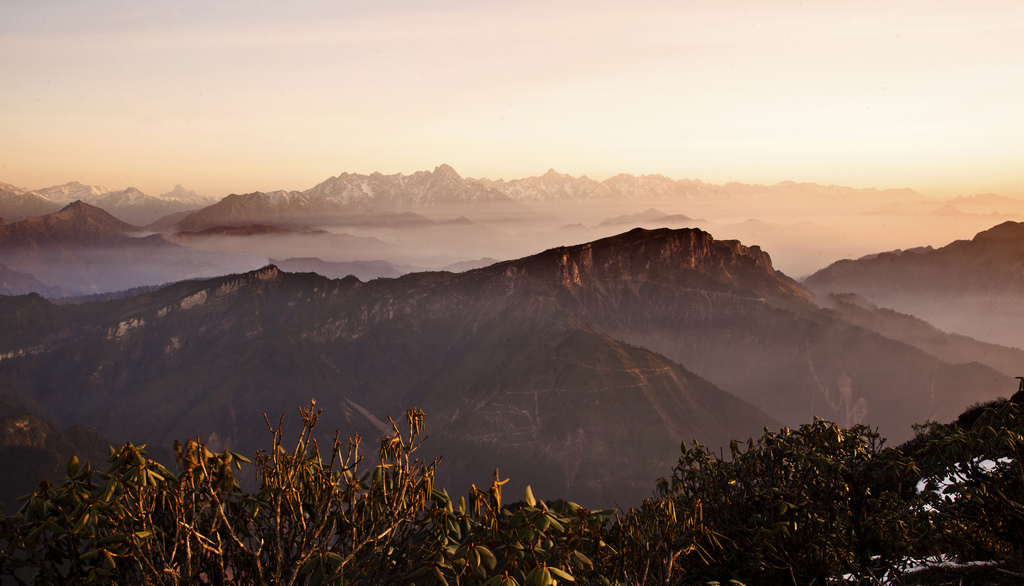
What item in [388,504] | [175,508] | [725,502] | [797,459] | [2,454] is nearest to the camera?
[175,508]

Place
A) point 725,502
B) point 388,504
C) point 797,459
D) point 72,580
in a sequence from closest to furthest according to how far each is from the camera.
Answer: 1. point 72,580
2. point 388,504
3. point 797,459
4. point 725,502

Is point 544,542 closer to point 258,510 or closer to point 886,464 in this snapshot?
point 258,510

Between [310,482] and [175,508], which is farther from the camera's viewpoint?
[310,482]

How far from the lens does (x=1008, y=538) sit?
70.2 feet

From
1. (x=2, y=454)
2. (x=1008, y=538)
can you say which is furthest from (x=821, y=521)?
(x=2, y=454)

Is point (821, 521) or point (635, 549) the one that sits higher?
point (635, 549)

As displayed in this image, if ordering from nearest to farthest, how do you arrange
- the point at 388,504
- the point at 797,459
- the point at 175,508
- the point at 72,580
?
1. the point at 175,508
2. the point at 72,580
3. the point at 388,504
4. the point at 797,459

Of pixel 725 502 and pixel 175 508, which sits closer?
pixel 175 508

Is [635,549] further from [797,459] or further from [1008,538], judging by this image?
[1008,538]

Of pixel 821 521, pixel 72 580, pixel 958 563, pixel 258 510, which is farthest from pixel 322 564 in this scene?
pixel 958 563

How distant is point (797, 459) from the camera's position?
70.0 feet

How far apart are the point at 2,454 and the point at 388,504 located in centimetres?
24358

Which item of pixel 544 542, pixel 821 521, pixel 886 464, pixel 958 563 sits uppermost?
pixel 544 542

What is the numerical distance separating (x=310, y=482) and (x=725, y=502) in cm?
1648
